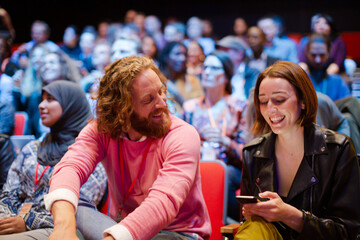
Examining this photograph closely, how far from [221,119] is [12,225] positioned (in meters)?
2.14

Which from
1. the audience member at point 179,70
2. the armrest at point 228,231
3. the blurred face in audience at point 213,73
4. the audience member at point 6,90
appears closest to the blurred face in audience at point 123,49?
the audience member at point 179,70

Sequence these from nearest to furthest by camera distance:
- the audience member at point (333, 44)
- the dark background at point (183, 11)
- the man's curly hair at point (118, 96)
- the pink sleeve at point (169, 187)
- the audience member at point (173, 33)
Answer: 1. the pink sleeve at point (169, 187)
2. the man's curly hair at point (118, 96)
3. the audience member at point (333, 44)
4. the audience member at point (173, 33)
5. the dark background at point (183, 11)

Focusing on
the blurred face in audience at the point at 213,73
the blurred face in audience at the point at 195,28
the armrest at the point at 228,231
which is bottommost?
the armrest at the point at 228,231

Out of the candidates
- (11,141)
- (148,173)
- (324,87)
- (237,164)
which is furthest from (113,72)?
(324,87)

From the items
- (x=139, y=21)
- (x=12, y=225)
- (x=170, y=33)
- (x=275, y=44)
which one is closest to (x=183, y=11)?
(x=139, y=21)

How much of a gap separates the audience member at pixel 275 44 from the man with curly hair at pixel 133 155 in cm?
466

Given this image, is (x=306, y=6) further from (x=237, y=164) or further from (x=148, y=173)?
(x=148, y=173)

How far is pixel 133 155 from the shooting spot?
196cm

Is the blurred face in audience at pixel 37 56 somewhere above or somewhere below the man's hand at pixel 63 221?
above

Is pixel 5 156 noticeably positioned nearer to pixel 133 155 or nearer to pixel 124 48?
pixel 133 155

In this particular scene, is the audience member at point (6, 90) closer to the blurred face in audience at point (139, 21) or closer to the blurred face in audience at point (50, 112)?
the blurred face in audience at point (50, 112)

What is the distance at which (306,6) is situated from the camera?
8.55 metres

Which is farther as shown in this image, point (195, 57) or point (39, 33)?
point (39, 33)

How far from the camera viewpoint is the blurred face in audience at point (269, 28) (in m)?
6.49
